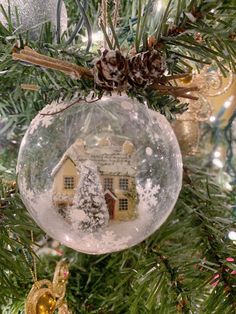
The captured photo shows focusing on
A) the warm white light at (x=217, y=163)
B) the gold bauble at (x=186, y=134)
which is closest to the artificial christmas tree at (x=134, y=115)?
the gold bauble at (x=186, y=134)

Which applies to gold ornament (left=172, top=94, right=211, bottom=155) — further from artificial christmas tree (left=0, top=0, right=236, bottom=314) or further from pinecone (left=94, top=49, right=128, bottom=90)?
pinecone (left=94, top=49, right=128, bottom=90)

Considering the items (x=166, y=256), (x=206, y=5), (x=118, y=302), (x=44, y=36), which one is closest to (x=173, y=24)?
(x=206, y=5)

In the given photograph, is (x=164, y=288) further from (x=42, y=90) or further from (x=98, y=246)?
(x=42, y=90)

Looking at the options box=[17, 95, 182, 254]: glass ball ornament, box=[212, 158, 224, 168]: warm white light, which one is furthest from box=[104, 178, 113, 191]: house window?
box=[212, 158, 224, 168]: warm white light

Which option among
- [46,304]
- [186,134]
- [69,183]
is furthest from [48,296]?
[186,134]

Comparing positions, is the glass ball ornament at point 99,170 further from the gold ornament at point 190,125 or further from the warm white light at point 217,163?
the warm white light at point 217,163

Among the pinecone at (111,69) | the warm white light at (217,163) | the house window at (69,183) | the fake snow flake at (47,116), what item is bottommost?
the warm white light at (217,163)
